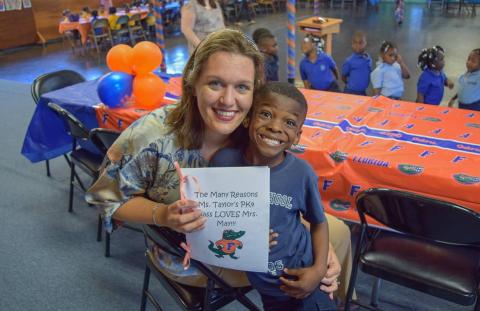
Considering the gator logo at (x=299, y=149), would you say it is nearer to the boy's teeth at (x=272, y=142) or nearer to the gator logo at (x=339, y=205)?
the gator logo at (x=339, y=205)

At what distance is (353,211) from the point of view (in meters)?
1.93

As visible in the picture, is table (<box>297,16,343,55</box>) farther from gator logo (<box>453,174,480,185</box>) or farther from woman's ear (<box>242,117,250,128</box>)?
woman's ear (<box>242,117,250,128</box>)

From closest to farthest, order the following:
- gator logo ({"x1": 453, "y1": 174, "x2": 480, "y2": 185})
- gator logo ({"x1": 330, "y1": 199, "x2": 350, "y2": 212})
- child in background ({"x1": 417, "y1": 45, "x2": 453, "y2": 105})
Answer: gator logo ({"x1": 453, "y1": 174, "x2": 480, "y2": 185}) → gator logo ({"x1": 330, "y1": 199, "x2": 350, "y2": 212}) → child in background ({"x1": 417, "y1": 45, "x2": 453, "y2": 105})

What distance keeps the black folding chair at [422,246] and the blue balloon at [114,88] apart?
174 cm

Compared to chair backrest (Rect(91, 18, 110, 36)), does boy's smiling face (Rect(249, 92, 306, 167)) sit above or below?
above

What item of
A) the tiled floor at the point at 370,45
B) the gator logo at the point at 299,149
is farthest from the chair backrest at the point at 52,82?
the tiled floor at the point at 370,45

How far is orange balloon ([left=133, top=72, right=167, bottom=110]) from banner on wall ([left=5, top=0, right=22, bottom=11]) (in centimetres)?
922

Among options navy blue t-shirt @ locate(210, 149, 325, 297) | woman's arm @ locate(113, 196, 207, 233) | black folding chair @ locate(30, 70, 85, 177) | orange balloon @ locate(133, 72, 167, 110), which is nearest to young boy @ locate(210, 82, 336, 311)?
navy blue t-shirt @ locate(210, 149, 325, 297)

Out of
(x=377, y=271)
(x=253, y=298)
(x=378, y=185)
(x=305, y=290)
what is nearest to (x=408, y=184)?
(x=378, y=185)

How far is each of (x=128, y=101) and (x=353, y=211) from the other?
165cm

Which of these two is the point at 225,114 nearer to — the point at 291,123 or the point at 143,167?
the point at 291,123

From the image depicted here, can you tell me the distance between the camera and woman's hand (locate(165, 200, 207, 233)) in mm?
1048

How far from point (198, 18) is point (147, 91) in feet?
4.38

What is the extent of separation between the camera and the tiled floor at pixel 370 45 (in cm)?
712
